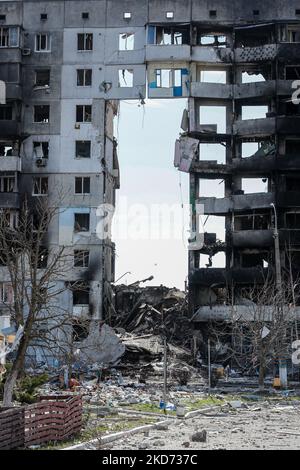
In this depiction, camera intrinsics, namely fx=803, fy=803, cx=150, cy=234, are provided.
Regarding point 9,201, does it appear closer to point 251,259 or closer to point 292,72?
point 251,259

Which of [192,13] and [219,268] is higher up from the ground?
[192,13]

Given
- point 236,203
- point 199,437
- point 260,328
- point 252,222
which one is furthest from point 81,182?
point 199,437

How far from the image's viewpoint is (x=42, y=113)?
56750 millimetres

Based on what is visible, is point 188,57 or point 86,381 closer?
point 86,381

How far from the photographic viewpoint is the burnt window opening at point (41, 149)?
5569 centimetres

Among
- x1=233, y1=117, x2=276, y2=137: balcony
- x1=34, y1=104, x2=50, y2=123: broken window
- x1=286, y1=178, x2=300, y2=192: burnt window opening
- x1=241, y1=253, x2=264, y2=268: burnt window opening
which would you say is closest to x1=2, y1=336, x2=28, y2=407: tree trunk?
x1=241, y1=253, x2=264, y2=268: burnt window opening

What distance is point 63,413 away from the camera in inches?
760

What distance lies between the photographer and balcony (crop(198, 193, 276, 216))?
175ft

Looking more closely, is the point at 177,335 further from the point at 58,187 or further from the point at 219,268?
the point at 58,187

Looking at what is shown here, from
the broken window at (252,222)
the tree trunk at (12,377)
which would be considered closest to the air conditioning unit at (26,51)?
the broken window at (252,222)

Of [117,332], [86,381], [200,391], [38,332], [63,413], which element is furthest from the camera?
[117,332]

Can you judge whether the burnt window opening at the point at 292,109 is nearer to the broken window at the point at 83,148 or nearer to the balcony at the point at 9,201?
the broken window at the point at 83,148
